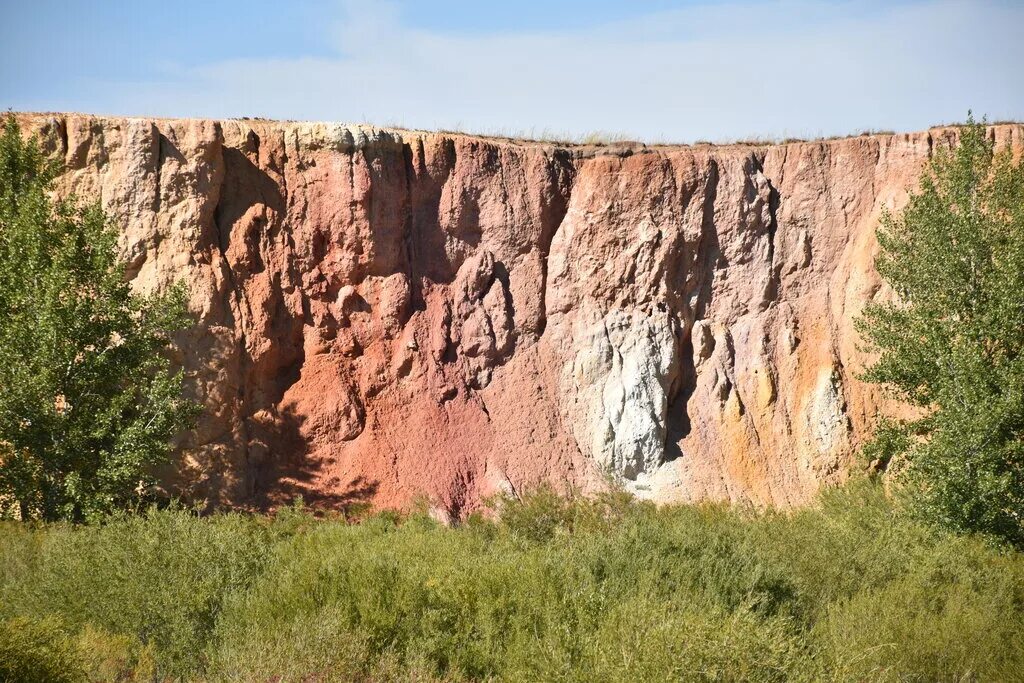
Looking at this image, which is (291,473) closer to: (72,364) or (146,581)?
(72,364)

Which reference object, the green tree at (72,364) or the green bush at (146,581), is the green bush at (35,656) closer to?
the green bush at (146,581)

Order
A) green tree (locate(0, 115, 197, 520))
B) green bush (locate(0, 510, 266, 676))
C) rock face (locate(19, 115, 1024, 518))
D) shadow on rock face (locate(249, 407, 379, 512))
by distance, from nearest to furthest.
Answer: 1. green bush (locate(0, 510, 266, 676))
2. green tree (locate(0, 115, 197, 520))
3. shadow on rock face (locate(249, 407, 379, 512))
4. rock face (locate(19, 115, 1024, 518))

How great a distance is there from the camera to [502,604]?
12.6 meters

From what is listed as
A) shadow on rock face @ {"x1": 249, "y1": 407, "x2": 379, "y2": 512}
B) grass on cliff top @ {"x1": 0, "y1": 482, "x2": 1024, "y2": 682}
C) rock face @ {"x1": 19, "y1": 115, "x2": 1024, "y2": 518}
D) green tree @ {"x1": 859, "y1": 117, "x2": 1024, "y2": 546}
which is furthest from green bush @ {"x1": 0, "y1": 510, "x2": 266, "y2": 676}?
green tree @ {"x1": 859, "y1": 117, "x2": 1024, "y2": 546}

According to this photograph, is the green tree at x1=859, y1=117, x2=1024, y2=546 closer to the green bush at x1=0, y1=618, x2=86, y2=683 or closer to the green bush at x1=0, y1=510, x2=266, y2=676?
the green bush at x1=0, y1=510, x2=266, y2=676

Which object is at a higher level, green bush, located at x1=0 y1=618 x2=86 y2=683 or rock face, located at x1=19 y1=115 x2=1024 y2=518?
→ rock face, located at x1=19 y1=115 x2=1024 y2=518

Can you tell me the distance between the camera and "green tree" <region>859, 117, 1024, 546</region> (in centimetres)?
1717

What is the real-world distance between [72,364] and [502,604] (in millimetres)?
8921

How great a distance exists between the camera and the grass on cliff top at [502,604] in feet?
36.2

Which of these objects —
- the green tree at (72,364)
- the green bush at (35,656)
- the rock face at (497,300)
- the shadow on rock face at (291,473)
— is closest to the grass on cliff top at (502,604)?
the green bush at (35,656)

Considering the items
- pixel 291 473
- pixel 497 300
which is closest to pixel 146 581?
pixel 291 473

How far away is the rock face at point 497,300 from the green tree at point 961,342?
2.76m

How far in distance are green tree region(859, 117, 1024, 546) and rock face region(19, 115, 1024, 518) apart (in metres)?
2.76

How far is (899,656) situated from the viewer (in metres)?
12.8
